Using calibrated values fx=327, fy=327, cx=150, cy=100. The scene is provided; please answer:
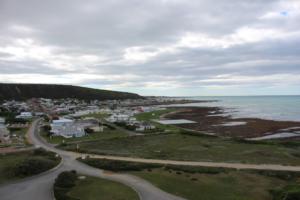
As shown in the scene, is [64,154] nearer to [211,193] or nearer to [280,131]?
[211,193]

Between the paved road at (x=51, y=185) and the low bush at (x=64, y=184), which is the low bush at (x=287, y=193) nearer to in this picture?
the paved road at (x=51, y=185)

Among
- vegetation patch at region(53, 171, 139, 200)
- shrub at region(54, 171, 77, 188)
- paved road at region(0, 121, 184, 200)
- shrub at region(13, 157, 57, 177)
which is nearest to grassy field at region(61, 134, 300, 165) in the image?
paved road at region(0, 121, 184, 200)

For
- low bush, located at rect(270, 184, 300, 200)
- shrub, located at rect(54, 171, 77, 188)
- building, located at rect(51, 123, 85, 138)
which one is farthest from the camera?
building, located at rect(51, 123, 85, 138)

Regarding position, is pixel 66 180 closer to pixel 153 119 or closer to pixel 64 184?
pixel 64 184

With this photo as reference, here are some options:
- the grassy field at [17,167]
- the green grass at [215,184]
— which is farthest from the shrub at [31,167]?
the green grass at [215,184]

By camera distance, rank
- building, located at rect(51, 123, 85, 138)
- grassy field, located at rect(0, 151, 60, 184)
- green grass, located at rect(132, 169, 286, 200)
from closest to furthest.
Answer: green grass, located at rect(132, 169, 286, 200), grassy field, located at rect(0, 151, 60, 184), building, located at rect(51, 123, 85, 138)

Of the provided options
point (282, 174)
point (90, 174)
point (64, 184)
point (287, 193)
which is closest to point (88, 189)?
point (64, 184)

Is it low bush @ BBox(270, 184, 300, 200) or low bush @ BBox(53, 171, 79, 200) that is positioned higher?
low bush @ BBox(270, 184, 300, 200)

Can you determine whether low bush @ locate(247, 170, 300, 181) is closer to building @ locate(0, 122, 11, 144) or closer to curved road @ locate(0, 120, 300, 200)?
curved road @ locate(0, 120, 300, 200)
